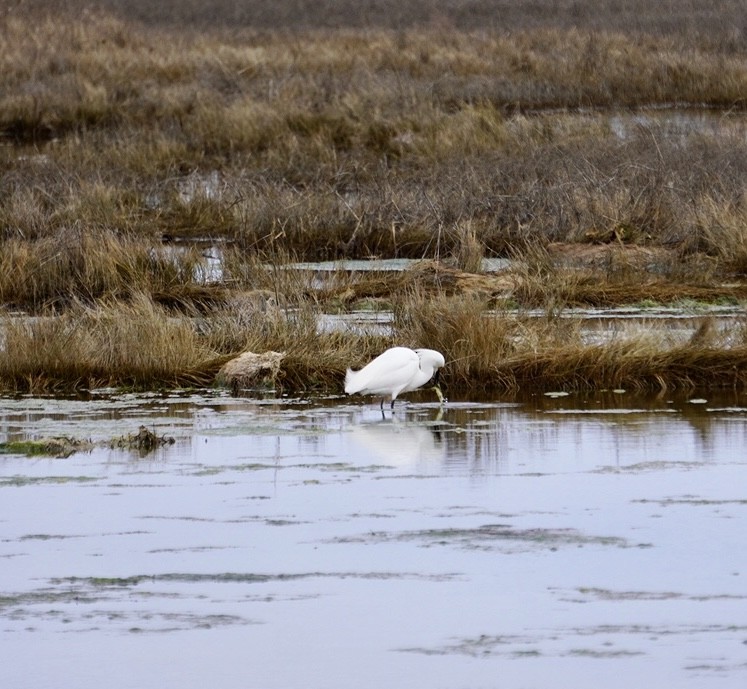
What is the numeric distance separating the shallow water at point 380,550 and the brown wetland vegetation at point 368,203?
3.44 ft

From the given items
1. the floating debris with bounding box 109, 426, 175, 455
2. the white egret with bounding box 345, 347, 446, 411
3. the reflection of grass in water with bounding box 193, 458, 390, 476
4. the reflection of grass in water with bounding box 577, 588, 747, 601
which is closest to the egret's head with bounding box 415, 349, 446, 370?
the white egret with bounding box 345, 347, 446, 411

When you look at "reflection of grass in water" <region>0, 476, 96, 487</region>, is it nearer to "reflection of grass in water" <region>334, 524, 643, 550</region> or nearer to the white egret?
"reflection of grass in water" <region>334, 524, 643, 550</region>

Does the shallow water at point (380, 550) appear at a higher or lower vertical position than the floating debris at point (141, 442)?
lower

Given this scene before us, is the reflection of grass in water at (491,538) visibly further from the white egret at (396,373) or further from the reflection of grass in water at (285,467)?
the white egret at (396,373)

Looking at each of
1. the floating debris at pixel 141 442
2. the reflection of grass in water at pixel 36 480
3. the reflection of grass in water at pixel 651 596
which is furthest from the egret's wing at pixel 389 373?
the reflection of grass in water at pixel 651 596

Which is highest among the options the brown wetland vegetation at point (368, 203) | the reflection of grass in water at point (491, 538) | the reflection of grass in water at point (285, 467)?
the brown wetland vegetation at point (368, 203)

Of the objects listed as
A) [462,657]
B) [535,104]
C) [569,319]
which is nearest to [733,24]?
[535,104]

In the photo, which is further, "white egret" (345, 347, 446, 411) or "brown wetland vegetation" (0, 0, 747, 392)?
"brown wetland vegetation" (0, 0, 747, 392)

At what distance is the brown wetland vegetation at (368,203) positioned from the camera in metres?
11.2

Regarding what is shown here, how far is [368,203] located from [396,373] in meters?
8.45

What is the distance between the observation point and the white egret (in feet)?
32.0

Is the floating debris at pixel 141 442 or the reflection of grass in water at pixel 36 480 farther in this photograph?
the floating debris at pixel 141 442

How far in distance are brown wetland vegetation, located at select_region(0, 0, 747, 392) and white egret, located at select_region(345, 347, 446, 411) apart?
986 mm

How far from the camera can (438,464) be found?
8586 mm
